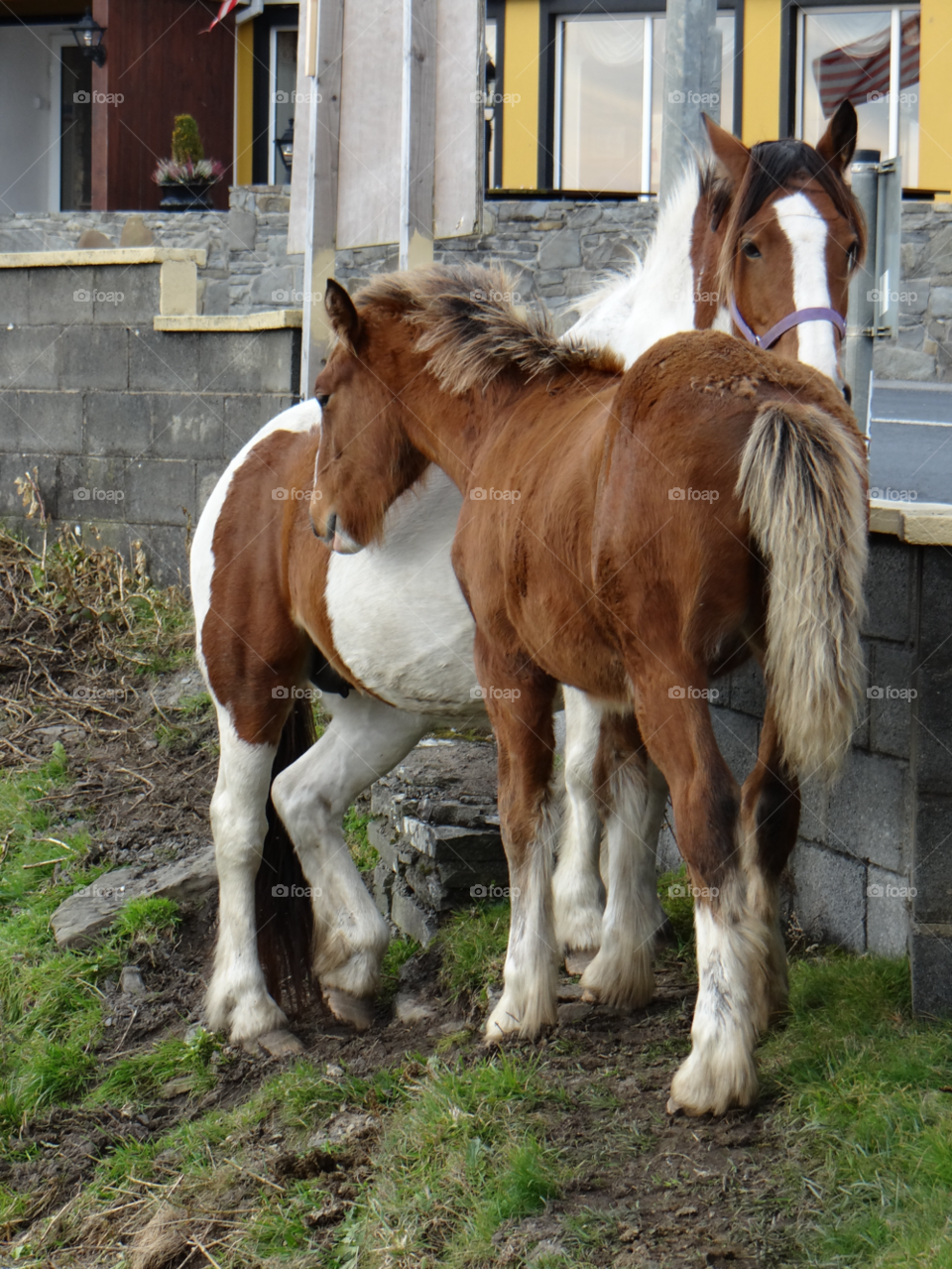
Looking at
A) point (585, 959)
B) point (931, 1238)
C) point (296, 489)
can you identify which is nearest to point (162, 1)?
point (296, 489)

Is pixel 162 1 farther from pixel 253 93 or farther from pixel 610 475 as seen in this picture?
pixel 610 475

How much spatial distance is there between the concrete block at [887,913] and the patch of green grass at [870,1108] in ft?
0.26

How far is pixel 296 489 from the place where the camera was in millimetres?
4406

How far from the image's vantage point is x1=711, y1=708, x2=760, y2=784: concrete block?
4266 millimetres

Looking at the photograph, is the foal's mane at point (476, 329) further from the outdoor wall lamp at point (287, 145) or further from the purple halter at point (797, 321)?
the outdoor wall lamp at point (287, 145)

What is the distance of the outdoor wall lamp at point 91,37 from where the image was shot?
605 inches

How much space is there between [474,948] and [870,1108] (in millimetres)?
1784

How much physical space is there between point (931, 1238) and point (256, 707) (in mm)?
2873

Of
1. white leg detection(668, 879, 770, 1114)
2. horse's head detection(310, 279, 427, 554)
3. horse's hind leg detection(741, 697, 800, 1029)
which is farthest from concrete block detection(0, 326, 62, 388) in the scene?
white leg detection(668, 879, 770, 1114)

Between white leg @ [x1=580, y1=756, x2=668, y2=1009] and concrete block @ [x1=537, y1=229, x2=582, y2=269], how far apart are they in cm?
997

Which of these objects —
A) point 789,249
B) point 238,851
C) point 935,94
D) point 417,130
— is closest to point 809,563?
point 789,249

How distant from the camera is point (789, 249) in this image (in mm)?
3416

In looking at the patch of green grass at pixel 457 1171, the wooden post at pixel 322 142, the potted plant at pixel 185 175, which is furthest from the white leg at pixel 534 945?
the potted plant at pixel 185 175

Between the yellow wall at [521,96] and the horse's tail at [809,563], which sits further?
A: the yellow wall at [521,96]
